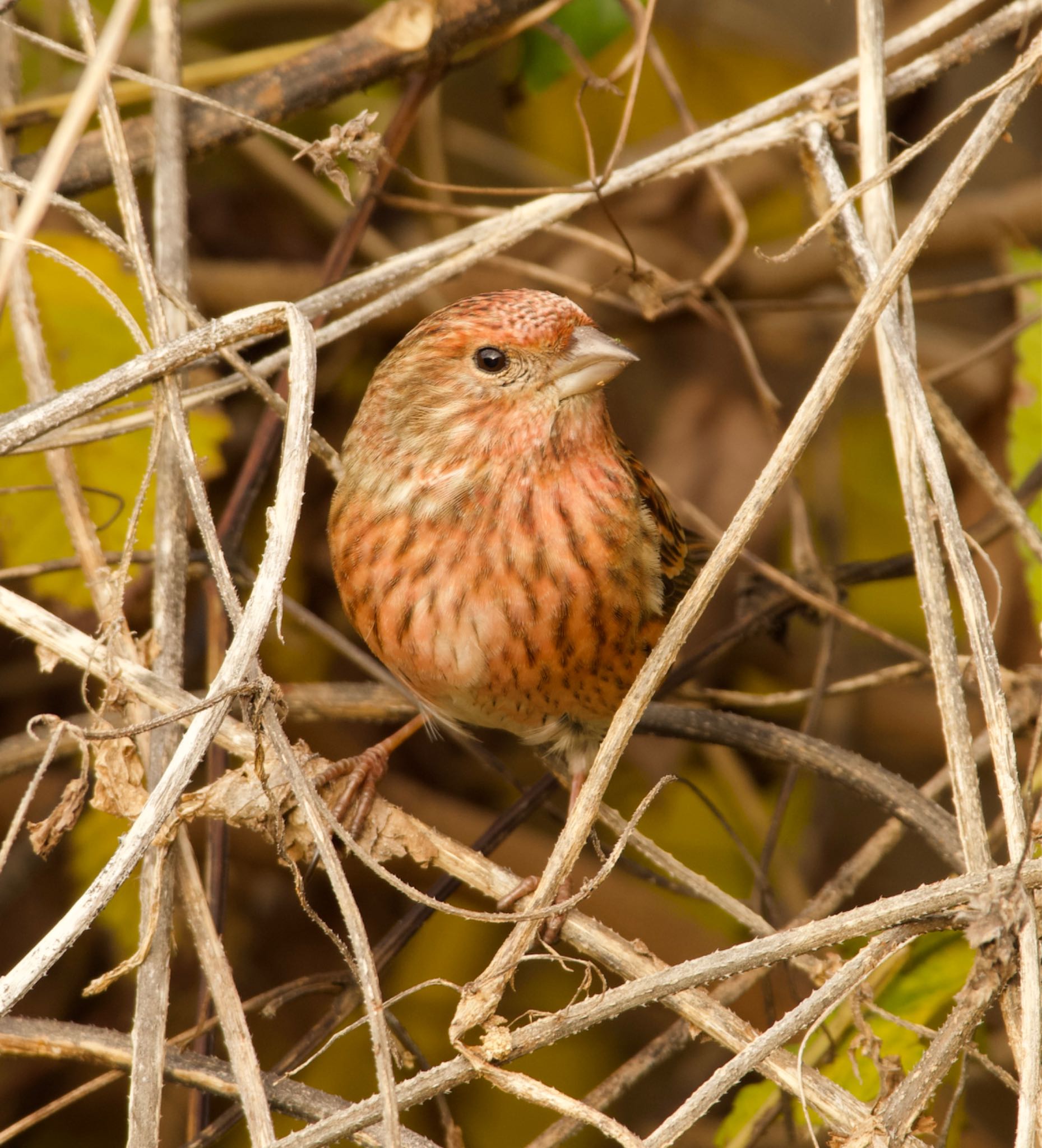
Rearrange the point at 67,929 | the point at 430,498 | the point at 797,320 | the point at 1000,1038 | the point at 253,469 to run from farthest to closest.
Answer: the point at 797,320 < the point at 1000,1038 < the point at 253,469 < the point at 430,498 < the point at 67,929

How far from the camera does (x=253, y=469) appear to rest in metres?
3.15

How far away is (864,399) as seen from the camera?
512 cm

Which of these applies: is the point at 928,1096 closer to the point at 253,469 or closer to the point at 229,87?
the point at 253,469

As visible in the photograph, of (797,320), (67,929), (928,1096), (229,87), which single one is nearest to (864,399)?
(797,320)

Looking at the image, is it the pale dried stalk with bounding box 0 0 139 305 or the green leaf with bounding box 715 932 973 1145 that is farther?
the green leaf with bounding box 715 932 973 1145

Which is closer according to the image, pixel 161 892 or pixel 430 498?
pixel 161 892

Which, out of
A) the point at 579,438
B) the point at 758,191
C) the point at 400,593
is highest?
the point at 758,191

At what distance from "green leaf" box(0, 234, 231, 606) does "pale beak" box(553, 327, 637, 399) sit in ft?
3.13

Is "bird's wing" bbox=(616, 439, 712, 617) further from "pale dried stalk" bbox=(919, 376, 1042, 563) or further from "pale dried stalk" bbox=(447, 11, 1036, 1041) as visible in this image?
"pale dried stalk" bbox=(447, 11, 1036, 1041)

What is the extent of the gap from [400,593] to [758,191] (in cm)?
272

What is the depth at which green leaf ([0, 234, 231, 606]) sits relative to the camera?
124 inches

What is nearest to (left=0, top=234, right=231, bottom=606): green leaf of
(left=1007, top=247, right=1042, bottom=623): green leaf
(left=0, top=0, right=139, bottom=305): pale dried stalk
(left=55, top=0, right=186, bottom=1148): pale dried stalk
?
(left=55, top=0, right=186, bottom=1148): pale dried stalk

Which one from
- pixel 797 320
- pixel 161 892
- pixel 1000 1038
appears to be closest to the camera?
pixel 161 892

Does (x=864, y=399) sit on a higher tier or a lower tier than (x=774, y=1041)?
higher
